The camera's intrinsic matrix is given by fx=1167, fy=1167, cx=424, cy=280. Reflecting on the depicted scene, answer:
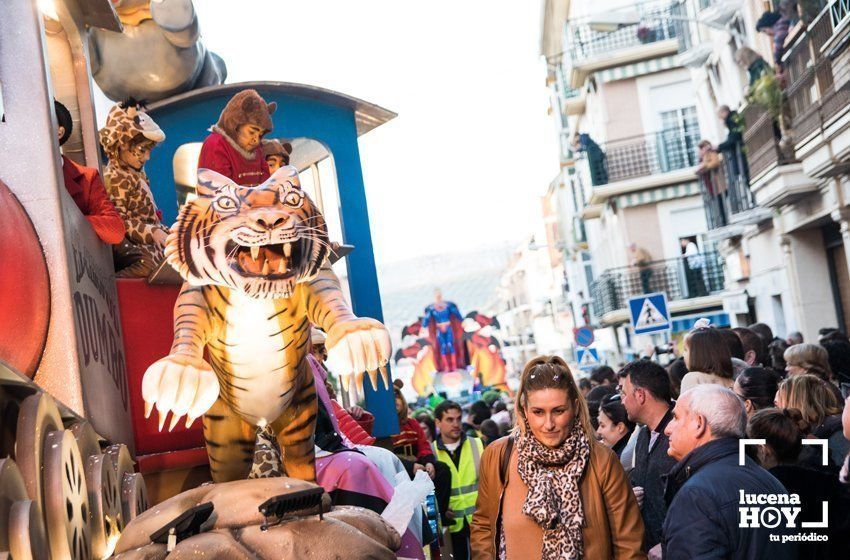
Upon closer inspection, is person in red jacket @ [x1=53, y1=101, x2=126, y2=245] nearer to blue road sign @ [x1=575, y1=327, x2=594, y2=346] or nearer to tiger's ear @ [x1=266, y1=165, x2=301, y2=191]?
tiger's ear @ [x1=266, y1=165, x2=301, y2=191]

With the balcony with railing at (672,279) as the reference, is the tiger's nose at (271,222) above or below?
below

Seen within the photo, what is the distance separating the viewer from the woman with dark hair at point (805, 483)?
15.2 ft

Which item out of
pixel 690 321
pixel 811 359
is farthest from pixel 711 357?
pixel 690 321

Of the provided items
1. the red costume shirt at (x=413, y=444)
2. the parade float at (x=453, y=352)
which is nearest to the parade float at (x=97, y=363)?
the red costume shirt at (x=413, y=444)

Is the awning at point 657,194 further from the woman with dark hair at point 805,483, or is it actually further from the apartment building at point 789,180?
the woman with dark hair at point 805,483

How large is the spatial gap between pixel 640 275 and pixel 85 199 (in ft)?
108

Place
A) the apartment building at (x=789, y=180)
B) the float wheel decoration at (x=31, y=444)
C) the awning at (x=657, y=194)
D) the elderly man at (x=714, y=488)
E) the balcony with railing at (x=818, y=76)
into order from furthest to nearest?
the awning at (x=657, y=194) < the apartment building at (x=789, y=180) < the balcony with railing at (x=818, y=76) < the elderly man at (x=714, y=488) < the float wheel decoration at (x=31, y=444)

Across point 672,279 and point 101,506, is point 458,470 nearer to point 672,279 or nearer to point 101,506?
point 101,506

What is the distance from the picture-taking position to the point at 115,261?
5.25 m

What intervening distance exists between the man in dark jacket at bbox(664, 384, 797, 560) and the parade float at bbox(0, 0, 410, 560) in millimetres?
1246

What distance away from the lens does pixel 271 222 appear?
3.35 m

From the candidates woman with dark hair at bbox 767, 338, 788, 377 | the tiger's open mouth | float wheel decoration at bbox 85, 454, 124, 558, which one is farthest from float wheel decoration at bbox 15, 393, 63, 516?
woman with dark hair at bbox 767, 338, 788, 377

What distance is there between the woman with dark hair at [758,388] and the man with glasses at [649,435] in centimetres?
82

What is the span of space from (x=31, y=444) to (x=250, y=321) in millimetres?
892
